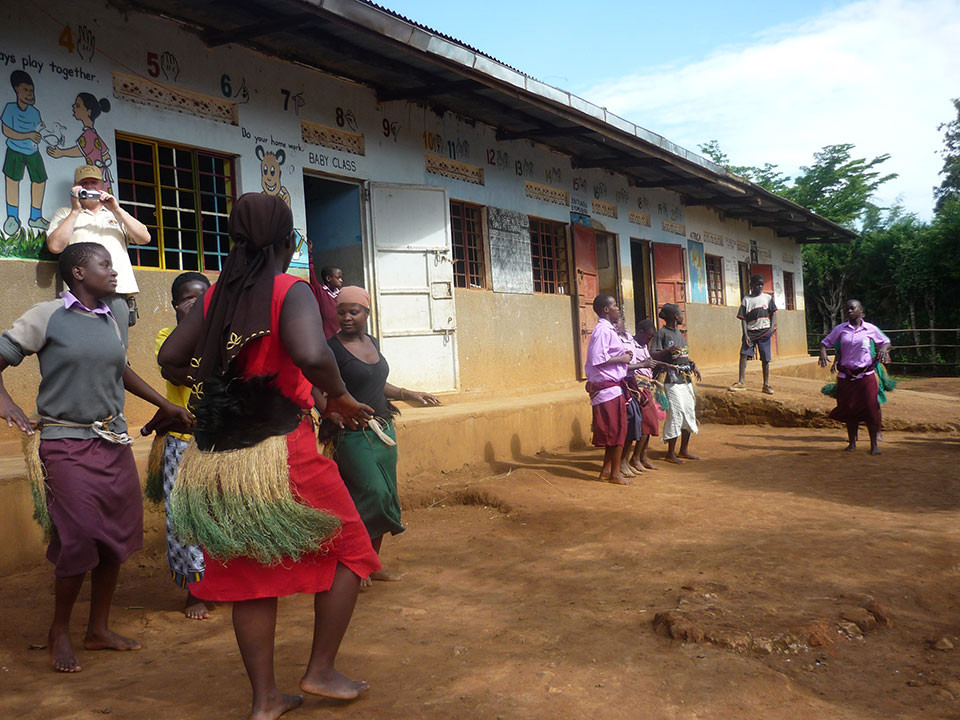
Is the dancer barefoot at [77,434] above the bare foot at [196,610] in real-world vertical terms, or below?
above

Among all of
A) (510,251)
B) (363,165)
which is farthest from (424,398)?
(510,251)

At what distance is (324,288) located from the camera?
7273mm

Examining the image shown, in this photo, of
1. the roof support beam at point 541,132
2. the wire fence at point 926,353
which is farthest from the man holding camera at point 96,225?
the wire fence at point 926,353

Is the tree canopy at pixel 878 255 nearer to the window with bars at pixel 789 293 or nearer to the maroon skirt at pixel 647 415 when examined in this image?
the window with bars at pixel 789 293

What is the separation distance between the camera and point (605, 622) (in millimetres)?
3426

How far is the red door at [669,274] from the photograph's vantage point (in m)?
14.2

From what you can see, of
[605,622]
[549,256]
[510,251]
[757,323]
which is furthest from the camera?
[549,256]

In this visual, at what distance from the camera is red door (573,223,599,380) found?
1166cm

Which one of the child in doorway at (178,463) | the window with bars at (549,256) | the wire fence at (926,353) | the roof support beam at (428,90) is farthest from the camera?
the wire fence at (926,353)

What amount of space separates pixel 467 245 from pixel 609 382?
3703 millimetres

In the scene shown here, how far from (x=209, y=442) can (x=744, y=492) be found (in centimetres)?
475

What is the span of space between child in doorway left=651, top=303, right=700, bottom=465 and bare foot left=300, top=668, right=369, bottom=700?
5.38 metres

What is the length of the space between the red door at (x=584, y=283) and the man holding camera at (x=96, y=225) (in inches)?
277

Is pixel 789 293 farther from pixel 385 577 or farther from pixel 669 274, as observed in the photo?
pixel 385 577
